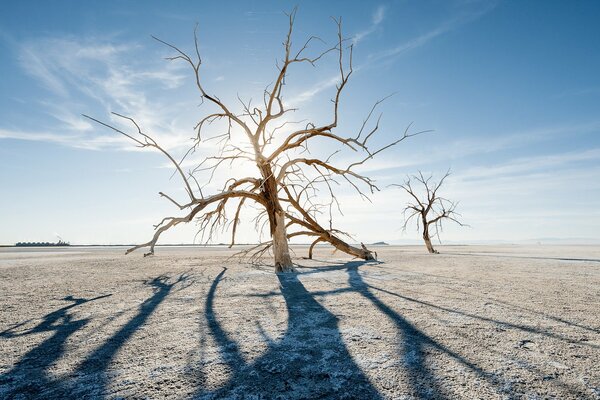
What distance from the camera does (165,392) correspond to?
69.7 inches

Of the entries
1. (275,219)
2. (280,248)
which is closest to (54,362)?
(280,248)

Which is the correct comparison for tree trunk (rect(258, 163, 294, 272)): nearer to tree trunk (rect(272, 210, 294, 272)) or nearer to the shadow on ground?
tree trunk (rect(272, 210, 294, 272))

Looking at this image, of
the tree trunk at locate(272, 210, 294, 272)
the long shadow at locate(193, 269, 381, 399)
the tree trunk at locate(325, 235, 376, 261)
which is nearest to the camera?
the long shadow at locate(193, 269, 381, 399)

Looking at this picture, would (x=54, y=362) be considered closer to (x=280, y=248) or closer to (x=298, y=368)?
(x=298, y=368)

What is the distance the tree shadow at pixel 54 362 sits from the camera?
1.79 metres

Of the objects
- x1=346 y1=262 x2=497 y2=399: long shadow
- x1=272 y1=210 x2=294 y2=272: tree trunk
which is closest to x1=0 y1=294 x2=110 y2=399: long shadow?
x1=346 y1=262 x2=497 y2=399: long shadow

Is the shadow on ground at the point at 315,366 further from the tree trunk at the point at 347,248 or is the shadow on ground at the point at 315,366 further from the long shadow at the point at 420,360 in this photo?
the tree trunk at the point at 347,248

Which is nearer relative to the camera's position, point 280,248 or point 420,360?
point 420,360

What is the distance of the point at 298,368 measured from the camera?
2059 mm

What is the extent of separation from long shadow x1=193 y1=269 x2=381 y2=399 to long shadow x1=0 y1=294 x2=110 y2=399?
97 cm

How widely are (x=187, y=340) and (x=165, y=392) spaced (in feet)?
2.81

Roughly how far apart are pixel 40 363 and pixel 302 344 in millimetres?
1875

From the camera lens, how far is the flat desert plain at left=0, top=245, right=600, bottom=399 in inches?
71.4

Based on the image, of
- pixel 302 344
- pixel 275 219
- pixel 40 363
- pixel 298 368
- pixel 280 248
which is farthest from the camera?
pixel 275 219
